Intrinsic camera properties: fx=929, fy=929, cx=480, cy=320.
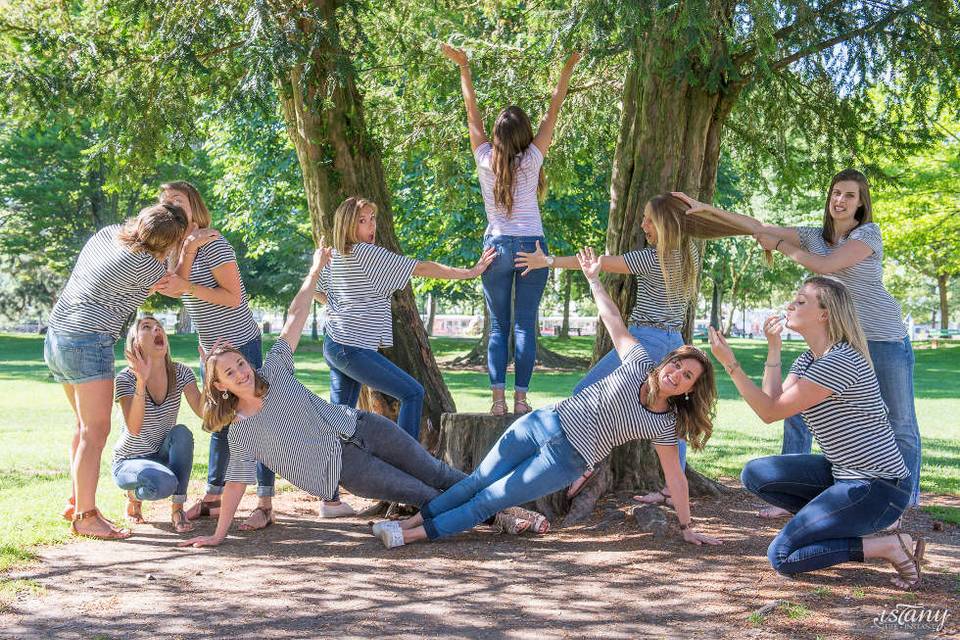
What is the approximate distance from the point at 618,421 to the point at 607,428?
0.07 m

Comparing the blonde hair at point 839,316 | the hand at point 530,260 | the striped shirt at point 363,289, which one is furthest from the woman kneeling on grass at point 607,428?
the striped shirt at point 363,289

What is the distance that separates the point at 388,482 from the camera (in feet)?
17.8

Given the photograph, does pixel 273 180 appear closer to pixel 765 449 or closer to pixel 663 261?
pixel 765 449

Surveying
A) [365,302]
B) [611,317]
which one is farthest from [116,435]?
[611,317]

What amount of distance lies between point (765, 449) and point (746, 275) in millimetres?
33827

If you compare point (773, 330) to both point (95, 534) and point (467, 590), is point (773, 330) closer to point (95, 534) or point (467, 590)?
point (467, 590)

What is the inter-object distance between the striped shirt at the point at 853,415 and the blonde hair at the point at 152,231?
11.4 feet

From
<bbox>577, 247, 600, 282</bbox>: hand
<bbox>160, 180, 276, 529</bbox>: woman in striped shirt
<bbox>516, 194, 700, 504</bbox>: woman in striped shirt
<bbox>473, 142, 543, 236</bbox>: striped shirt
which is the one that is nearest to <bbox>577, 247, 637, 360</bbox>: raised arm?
<bbox>577, 247, 600, 282</bbox>: hand

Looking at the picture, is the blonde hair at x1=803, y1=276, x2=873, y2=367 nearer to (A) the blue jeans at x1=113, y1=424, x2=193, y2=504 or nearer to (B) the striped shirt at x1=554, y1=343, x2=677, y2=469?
(B) the striped shirt at x1=554, y1=343, x2=677, y2=469

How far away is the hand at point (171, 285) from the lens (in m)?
5.39

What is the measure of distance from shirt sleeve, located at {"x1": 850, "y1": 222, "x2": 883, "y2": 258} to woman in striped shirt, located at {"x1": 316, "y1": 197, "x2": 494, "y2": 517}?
2.16 meters

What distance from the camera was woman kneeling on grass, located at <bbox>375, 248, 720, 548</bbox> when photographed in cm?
494

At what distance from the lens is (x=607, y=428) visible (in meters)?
5.03

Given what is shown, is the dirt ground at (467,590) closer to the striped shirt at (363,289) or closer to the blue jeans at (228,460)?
the blue jeans at (228,460)
